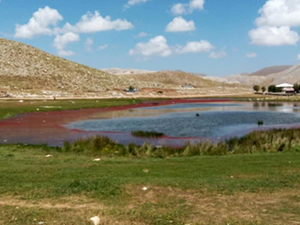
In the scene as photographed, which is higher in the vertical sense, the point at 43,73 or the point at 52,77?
the point at 43,73

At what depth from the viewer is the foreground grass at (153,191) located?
27.9ft

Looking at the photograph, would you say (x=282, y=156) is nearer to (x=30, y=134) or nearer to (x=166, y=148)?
(x=166, y=148)

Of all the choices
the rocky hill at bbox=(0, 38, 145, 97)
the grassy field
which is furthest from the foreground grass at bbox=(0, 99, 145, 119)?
the rocky hill at bbox=(0, 38, 145, 97)

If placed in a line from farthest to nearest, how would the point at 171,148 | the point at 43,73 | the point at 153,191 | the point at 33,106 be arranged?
the point at 43,73 < the point at 33,106 < the point at 171,148 < the point at 153,191

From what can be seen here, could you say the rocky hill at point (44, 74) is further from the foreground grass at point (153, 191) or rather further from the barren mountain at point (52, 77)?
the foreground grass at point (153, 191)

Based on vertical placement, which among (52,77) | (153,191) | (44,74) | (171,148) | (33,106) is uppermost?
(44,74)

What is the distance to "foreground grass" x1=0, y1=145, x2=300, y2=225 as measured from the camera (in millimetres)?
8516

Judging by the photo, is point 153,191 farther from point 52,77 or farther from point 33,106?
point 52,77

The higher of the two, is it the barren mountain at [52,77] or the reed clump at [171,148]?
the barren mountain at [52,77]

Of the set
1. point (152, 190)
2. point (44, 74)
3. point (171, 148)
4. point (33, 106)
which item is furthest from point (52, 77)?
point (152, 190)

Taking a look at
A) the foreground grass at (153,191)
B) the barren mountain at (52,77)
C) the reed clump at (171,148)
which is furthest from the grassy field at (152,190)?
the barren mountain at (52,77)

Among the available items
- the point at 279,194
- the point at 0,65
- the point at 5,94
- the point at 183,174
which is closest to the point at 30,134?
the point at 183,174

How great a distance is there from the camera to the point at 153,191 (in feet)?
34.5

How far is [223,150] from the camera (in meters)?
18.9
